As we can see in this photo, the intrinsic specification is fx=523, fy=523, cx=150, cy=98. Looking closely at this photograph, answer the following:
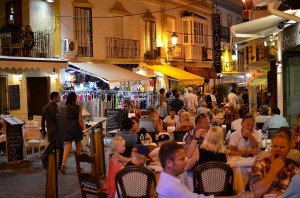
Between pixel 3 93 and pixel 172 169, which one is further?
pixel 3 93

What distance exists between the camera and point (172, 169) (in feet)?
16.4

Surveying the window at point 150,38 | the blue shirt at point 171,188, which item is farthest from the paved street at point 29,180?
the window at point 150,38

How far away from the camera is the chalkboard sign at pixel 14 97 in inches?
799

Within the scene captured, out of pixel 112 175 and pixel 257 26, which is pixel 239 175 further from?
pixel 257 26

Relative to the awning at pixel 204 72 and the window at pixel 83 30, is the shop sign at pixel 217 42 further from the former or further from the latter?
the window at pixel 83 30

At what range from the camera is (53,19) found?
22703 millimetres

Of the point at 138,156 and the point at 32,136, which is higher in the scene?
the point at 138,156

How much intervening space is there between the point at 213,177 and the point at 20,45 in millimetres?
14784

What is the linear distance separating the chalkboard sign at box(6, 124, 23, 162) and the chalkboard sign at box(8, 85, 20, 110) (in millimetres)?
5452

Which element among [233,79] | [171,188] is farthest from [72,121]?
[233,79]

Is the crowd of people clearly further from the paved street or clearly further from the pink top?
the paved street

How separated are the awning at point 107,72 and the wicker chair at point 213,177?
15065 mm

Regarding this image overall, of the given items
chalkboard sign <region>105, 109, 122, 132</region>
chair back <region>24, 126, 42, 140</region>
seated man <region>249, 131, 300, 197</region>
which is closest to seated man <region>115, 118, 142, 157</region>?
seated man <region>249, 131, 300, 197</region>

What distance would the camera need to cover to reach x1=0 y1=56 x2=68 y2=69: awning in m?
18.1
